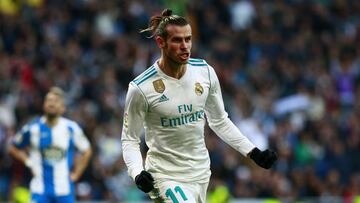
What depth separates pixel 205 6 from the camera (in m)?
20.5

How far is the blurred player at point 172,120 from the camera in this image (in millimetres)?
8000

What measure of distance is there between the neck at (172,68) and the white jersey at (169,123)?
0.03 m

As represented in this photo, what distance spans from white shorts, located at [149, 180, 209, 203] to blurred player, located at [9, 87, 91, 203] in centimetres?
398

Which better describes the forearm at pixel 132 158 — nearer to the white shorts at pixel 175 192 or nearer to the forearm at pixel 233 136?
the white shorts at pixel 175 192

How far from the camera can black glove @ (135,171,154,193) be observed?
7688 mm

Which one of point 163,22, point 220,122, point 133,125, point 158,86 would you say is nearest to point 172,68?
point 158,86

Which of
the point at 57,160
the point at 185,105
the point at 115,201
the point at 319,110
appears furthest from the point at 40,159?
the point at 319,110

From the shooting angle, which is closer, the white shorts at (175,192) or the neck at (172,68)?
the white shorts at (175,192)

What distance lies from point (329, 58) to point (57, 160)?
883 cm

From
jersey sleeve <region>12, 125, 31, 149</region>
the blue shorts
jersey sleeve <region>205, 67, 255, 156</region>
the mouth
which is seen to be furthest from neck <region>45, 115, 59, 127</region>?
the mouth

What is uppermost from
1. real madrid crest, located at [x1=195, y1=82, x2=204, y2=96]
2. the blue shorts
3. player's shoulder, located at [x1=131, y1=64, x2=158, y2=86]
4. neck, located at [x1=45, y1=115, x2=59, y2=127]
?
player's shoulder, located at [x1=131, y1=64, x2=158, y2=86]

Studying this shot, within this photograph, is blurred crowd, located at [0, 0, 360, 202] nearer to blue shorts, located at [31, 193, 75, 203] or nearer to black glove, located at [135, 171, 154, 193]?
blue shorts, located at [31, 193, 75, 203]

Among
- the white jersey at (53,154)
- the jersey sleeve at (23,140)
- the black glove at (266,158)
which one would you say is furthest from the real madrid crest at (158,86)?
the jersey sleeve at (23,140)

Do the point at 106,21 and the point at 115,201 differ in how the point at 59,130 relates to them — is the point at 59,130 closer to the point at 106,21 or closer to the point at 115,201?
the point at 115,201
